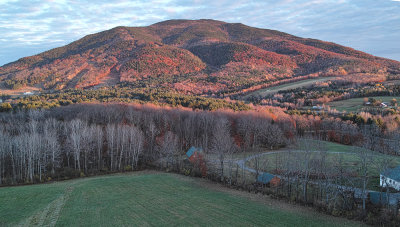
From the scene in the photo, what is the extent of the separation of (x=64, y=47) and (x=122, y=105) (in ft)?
500

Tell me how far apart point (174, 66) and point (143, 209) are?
137313mm

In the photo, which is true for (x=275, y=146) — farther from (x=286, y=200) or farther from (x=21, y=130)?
(x=21, y=130)

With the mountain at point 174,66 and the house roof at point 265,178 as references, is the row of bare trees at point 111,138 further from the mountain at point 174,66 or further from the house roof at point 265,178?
the mountain at point 174,66

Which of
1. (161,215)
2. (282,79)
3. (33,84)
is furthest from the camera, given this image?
(282,79)

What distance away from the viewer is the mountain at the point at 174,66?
406 ft

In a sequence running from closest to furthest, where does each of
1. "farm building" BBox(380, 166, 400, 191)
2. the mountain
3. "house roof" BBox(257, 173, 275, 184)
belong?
"farm building" BBox(380, 166, 400, 191) < "house roof" BBox(257, 173, 275, 184) < the mountain

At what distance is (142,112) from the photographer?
63.5 metres

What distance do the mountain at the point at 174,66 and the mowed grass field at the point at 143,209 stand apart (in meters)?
89.0

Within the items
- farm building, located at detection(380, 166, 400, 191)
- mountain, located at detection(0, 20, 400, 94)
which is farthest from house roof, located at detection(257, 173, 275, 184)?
mountain, located at detection(0, 20, 400, 94)

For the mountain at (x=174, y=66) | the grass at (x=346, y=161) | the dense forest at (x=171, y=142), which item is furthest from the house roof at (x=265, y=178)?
the mountain at (x=174, y=66)

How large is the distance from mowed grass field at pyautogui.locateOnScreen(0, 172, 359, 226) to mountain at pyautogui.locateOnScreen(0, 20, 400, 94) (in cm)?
8901

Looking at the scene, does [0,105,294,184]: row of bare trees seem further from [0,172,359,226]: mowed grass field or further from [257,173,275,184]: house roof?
[0,172,359,226]: mowed grass field

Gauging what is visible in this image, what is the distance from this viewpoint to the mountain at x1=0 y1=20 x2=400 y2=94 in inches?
4875

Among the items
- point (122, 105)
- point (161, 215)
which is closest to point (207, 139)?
point (122, 105)
